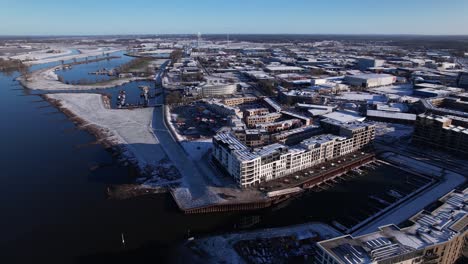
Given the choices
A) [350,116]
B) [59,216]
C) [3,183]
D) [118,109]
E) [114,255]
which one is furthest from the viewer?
[118,109]

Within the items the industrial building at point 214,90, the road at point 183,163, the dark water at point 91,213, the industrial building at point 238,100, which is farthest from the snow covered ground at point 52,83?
the dark water at point 91,213

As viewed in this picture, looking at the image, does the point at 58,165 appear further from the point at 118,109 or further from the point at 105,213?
the point at 118,109

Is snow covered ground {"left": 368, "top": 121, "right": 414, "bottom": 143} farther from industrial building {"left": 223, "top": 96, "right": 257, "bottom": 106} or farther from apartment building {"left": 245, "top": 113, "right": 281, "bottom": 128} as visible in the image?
industrial building {"left": 223, "top": 96, "right": 257, "bottom": 106}

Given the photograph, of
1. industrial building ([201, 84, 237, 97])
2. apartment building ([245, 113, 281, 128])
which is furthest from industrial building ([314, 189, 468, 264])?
industrial building ([201, 84, 237, 97])

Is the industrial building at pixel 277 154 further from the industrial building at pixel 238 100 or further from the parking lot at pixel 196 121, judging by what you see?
the industrial building at pixel 238 100

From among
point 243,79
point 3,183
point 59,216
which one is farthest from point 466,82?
point 3,183
